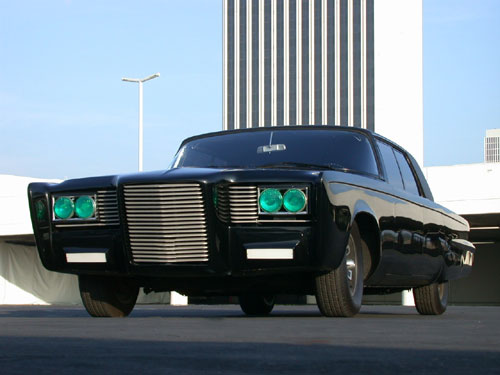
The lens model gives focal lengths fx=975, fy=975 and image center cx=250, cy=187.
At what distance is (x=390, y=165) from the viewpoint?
886cm

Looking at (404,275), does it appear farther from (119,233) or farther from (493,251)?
(493,251)

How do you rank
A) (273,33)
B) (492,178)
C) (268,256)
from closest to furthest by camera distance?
(268,256), (492,178), (273,33)

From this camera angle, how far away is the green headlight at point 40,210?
292 inches

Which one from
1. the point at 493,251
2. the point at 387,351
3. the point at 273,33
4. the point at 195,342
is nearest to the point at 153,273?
the point at 195,342

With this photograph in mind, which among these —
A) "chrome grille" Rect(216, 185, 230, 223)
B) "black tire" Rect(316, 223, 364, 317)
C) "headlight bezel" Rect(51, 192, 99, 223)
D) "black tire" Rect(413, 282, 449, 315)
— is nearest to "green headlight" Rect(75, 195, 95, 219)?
"headlight bezel" Rect(51, 192, 99, 223)

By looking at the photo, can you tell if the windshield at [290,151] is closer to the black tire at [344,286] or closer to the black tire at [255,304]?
the black tire at [344,286]

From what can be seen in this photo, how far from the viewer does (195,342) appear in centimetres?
425

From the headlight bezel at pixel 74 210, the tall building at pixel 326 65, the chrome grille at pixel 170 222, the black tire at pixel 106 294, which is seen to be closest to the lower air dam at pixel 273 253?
the chrome grille at pixel 170 222

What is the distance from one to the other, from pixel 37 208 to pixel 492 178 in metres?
25.5

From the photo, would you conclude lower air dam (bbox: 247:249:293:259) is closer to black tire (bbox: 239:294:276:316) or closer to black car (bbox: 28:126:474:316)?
black car (bbox: 28:126:474:316)

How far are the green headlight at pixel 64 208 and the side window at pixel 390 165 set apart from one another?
2.86 meters

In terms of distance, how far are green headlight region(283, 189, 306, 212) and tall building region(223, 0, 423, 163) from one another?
369 ft

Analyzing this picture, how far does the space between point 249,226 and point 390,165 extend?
2580 mm

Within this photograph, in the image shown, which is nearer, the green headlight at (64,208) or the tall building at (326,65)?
the green headlight at (64,208)
